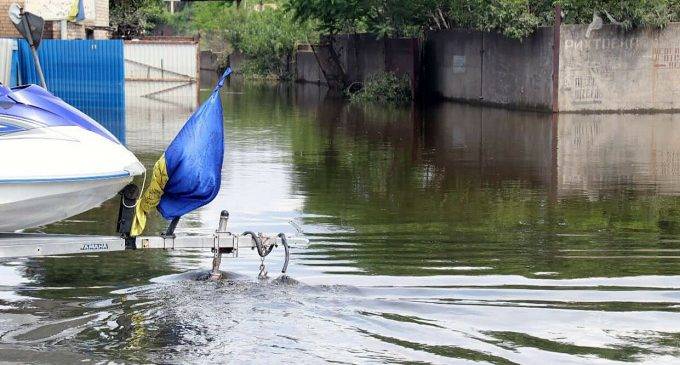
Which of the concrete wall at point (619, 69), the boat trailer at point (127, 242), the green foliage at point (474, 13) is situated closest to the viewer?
the boat trailer at point (127, 242)

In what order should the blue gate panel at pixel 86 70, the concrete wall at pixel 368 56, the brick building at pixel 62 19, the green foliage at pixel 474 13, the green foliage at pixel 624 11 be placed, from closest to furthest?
1. the green foliage at pixel 624 11
2. the green foliage at pixel 474 13
3. the brick building at pixel 62 19
4. the blue gate panel at pixel 86 70
5. the concrete wall at pixel 368 56

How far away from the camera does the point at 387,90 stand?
38.9 metres

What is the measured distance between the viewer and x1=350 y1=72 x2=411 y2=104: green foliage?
38.7 metres

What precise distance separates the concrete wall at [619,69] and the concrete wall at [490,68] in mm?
553

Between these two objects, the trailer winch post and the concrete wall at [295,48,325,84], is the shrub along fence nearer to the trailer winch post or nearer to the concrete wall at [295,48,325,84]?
the concrete wall at [295,48,325,84]

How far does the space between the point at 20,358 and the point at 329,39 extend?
3844 cm

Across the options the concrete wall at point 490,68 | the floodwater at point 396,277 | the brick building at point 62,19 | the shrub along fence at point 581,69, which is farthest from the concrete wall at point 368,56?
the floodwater at point 396,277

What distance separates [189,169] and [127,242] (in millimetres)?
739

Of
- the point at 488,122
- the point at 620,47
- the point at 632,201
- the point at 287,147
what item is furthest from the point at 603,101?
the point at 632,201

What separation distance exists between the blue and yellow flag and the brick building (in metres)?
22.2

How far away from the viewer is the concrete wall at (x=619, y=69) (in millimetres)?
29531

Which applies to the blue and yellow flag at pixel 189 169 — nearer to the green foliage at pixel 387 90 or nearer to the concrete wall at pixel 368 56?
the green foliage at pixel 387 90

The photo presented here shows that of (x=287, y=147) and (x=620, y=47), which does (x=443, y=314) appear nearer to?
(x=287, y=147)

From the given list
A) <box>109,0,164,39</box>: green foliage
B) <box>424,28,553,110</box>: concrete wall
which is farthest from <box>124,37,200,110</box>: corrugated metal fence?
<box>424,28,553,110</box>: concrete wall
